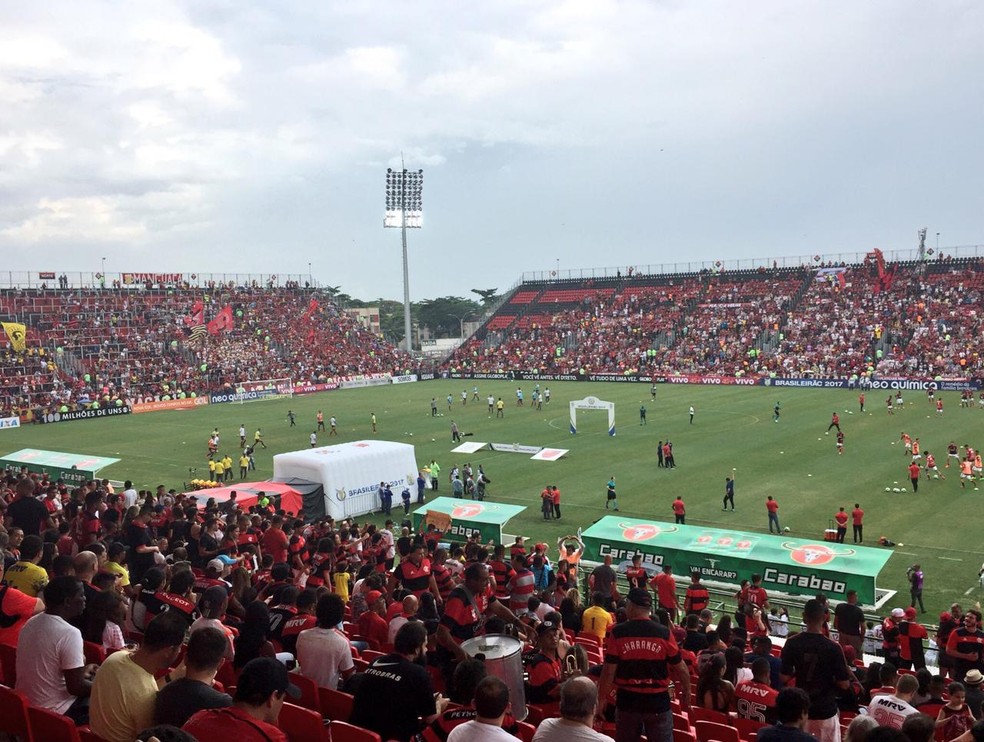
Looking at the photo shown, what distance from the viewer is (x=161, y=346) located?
7638 centimetres

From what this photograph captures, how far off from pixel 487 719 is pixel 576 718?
0.56 metres

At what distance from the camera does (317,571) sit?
1377cm

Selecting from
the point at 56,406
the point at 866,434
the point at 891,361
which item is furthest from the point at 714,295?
the point at 56,406

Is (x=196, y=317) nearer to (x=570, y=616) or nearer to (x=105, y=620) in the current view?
(x=570, y=616)

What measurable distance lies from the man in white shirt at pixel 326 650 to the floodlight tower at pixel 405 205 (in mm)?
89456

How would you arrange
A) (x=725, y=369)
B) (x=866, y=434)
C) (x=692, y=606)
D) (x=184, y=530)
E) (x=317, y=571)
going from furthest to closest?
(x=725, y=369) → (x=866, y=434) → (x=184, y=530) → (x=692, y=606) → (x=317, y=571)

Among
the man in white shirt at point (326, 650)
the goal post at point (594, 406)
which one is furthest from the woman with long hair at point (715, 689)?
the goal post at point (594, 406)

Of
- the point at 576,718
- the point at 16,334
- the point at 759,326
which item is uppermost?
the point at 16,334

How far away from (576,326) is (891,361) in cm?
3352

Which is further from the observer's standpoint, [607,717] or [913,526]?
[913,526]

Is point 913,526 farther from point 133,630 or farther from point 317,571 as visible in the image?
point 133,630

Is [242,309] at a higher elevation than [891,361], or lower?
higher

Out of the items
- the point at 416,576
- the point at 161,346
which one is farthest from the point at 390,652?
the point at 161,346

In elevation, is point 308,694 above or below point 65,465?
above
